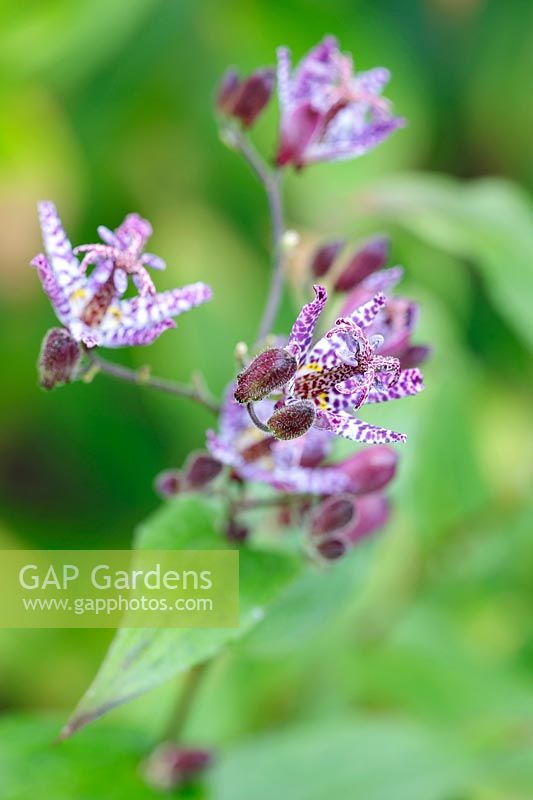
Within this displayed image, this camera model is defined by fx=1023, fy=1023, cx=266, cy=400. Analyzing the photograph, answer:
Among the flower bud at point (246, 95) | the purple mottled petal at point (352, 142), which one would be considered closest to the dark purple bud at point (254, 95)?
the flower bud at point (246, 95)

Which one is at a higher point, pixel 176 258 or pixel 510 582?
pixel 176 258

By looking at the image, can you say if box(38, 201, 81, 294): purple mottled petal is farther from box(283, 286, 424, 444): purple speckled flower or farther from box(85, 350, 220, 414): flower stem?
box(283, 286, 424, 444): purple speckled flower

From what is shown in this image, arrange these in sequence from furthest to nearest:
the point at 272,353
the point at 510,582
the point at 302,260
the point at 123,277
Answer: the point at 510,582
the point at 302,260
the point at 123,277
the point at 272,353

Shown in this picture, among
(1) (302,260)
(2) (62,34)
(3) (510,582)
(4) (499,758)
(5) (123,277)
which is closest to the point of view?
(5) (123,277)

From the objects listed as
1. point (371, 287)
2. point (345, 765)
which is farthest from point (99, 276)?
→ point (345, 765)

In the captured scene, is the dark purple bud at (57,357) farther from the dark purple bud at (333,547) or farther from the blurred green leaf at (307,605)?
the blurred green leaf at (307,605)

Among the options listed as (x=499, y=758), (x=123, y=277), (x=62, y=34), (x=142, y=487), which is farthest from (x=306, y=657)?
(x=62, y=34)

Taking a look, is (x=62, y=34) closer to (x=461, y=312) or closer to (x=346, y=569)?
(x=461, y=312)
